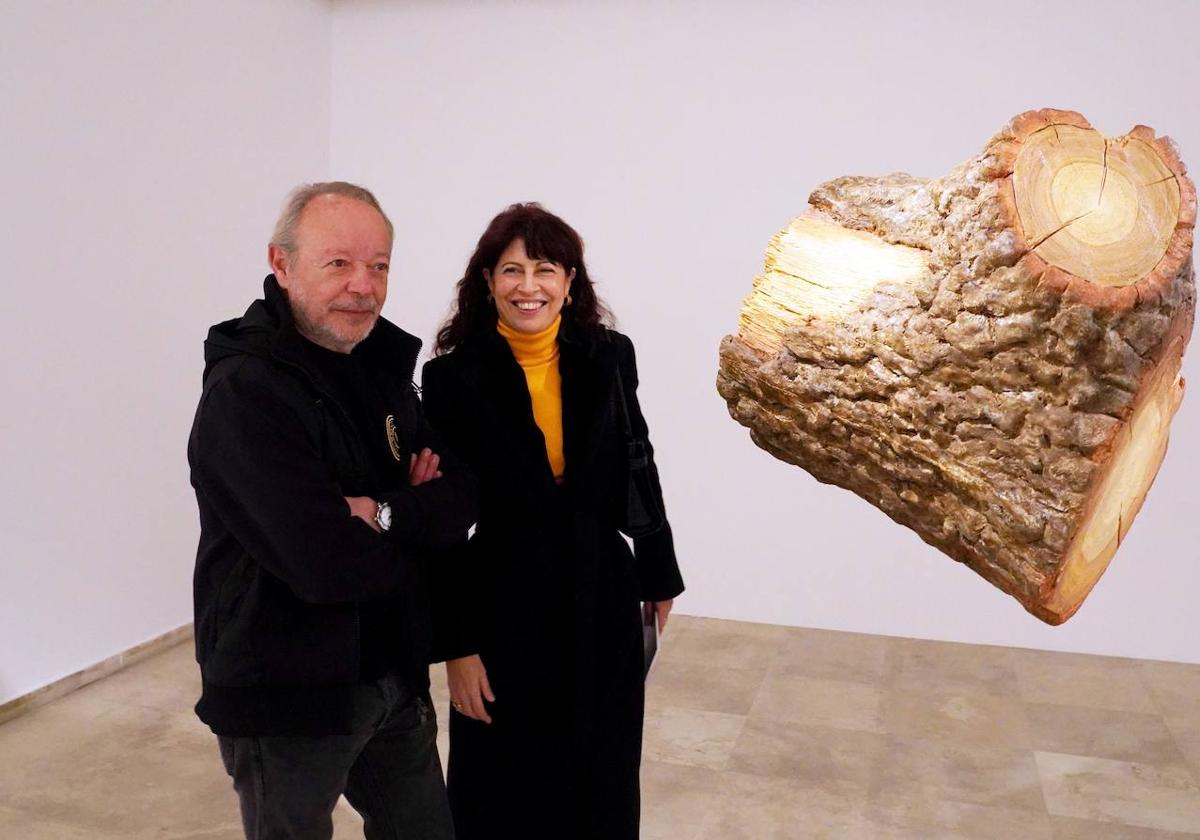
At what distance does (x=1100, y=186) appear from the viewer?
5.80 ft

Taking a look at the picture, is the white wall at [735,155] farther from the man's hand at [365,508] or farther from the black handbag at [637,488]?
the man's hand at [365,508]

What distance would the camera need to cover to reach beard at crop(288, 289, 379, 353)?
1835 millimetres

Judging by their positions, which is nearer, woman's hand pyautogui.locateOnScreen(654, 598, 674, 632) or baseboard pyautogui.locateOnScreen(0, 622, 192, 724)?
woman's hand pyautogui.locateOnScreen(654, 598, 674, 632)

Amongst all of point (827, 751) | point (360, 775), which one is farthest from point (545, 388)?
point (827, 751)

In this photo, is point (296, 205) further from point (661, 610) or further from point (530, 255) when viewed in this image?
point (661, 610)

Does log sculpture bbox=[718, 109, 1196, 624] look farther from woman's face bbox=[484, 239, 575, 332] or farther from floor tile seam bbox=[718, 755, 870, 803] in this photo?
floor tile seam bbox=[718, 755, 870, 803]

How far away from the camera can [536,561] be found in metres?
2.18

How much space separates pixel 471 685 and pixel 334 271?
2.80 feet

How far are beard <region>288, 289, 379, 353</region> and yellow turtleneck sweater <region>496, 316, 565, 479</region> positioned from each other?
0.41 m

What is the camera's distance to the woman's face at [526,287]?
7.02 ft

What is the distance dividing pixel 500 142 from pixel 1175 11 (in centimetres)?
282

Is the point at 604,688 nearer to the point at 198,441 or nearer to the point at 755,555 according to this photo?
the point at 198,441

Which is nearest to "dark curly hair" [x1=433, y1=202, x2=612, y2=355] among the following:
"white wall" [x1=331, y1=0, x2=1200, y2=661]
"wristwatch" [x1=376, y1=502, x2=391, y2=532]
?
"wristwatch" [x1=376, y1=502, x2=391, y2=532]

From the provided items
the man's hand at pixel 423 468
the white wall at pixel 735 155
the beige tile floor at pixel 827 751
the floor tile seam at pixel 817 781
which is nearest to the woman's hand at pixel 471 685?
the man's hand at pixel 423 468
